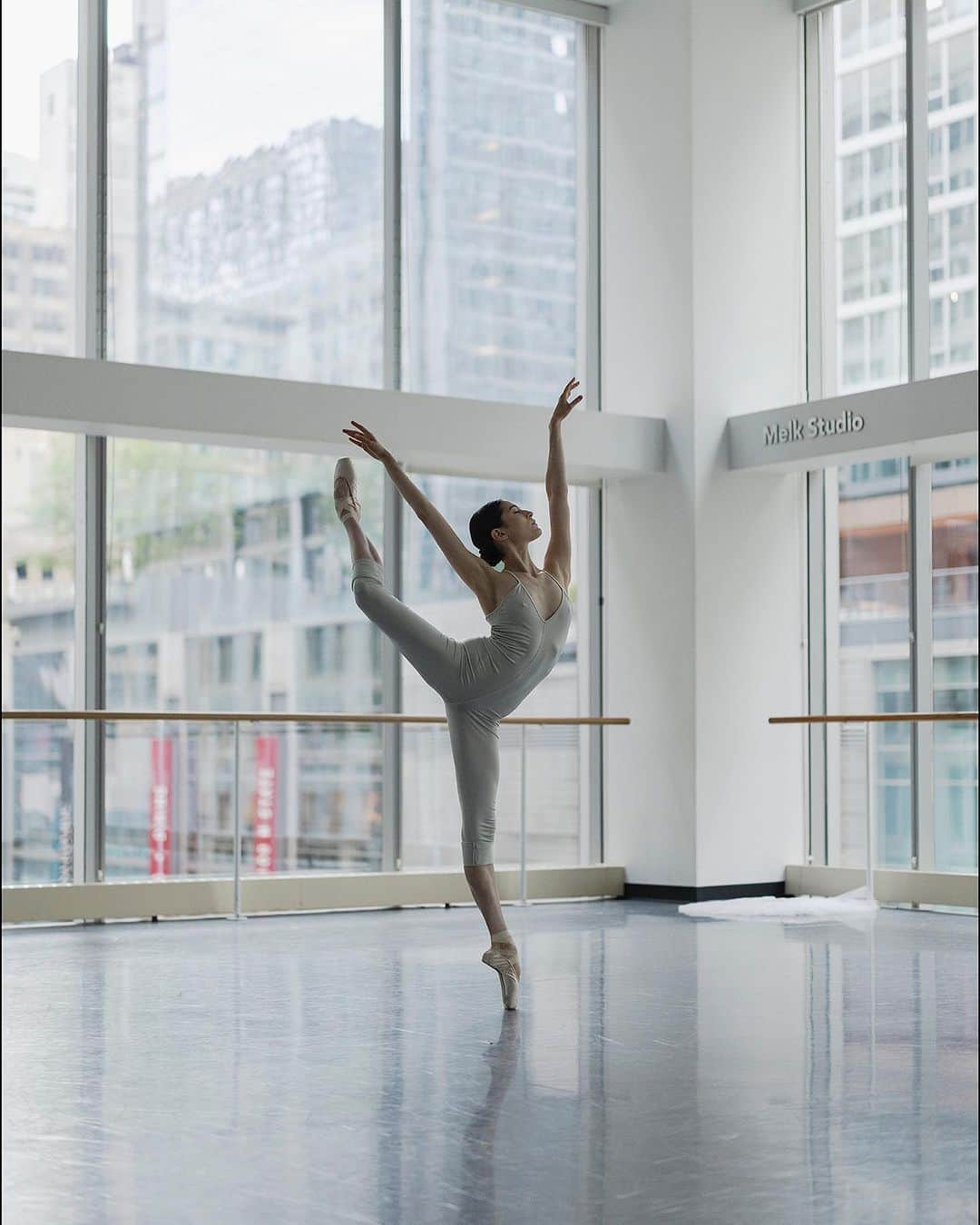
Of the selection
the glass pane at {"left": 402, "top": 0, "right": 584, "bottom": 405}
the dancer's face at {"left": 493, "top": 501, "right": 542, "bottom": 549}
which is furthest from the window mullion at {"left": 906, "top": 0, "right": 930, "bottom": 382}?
the dancer's face at {"left": 493, "top": 501, "right": 542, "bottom": 549}

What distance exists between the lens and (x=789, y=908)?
668 cm

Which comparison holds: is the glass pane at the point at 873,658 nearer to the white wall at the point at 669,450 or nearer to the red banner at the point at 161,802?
the white wall at the point at 669,450

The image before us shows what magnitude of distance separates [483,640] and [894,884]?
3.91 m

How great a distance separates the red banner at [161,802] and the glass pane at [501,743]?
3.73 ft

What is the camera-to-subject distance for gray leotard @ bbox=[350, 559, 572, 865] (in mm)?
3820

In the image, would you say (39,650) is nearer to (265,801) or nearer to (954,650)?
(265,801)

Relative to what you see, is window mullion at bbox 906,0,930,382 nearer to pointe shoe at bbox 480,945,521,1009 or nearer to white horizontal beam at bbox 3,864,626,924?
white horizontal beam at bbox 3,864,626,924

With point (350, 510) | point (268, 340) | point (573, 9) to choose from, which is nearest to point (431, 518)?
point (350, 510)

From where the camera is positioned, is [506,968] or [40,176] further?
[40,176]

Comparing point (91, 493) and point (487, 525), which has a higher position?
point (91, 493)

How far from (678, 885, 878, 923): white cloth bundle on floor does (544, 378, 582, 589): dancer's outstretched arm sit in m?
2.81

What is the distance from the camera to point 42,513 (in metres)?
6.75

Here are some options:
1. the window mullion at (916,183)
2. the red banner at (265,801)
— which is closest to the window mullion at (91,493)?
the red banner at (265,801)

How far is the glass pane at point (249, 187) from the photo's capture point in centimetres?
698
